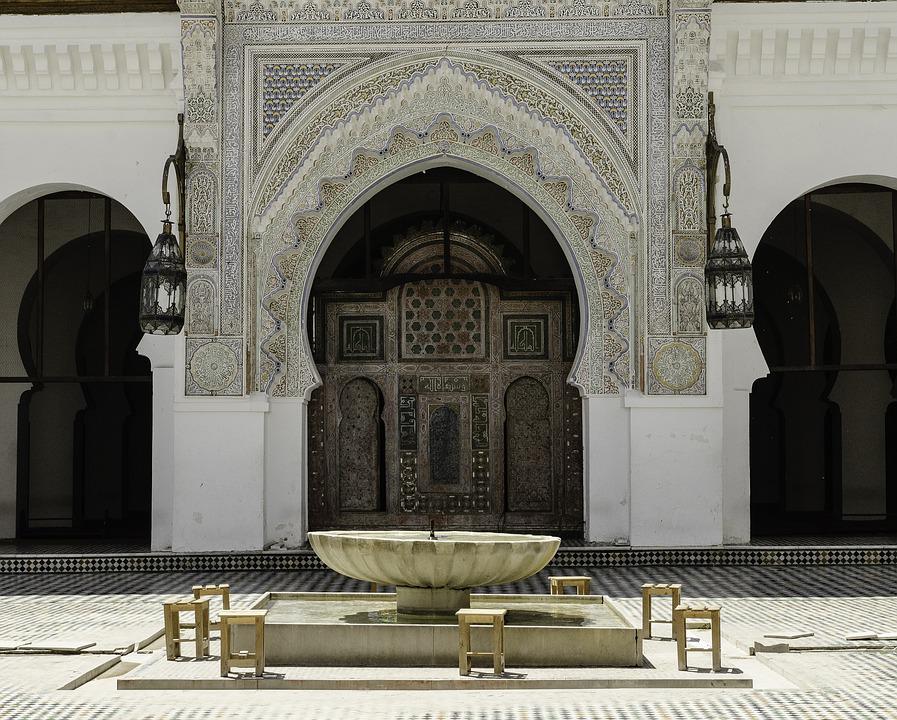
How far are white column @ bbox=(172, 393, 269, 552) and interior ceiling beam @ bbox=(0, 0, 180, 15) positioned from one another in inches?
73.0

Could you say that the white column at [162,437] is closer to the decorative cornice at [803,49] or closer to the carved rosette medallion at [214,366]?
the carved rosette medallion at [214,366]

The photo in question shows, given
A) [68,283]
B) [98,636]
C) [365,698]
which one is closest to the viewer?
[365,698]

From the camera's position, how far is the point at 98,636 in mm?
3826

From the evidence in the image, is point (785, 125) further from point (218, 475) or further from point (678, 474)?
point (218, 475)

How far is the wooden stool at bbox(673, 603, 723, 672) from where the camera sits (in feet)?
10.4

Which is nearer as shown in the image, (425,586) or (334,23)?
(425,586)

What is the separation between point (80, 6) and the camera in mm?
5848

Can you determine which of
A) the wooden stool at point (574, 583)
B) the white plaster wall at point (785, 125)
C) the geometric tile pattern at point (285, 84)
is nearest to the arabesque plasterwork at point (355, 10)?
the geometric tile pattern at point (285, 84)

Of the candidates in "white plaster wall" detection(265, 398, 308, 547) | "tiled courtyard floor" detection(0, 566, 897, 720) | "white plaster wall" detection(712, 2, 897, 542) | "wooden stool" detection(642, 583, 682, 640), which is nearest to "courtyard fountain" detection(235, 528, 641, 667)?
"wooden stool" detection(642, 583, 682, 640)

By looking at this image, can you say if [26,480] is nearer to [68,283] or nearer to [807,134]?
[68,283]

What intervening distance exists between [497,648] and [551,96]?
343 cm

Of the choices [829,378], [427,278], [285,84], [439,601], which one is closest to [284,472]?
[427,278]

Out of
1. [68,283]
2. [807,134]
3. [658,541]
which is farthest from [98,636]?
[68,283]

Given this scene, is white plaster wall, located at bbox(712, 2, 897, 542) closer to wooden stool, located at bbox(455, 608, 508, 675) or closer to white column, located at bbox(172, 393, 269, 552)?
white column, located at bbox(172, 393, 269, 552)
